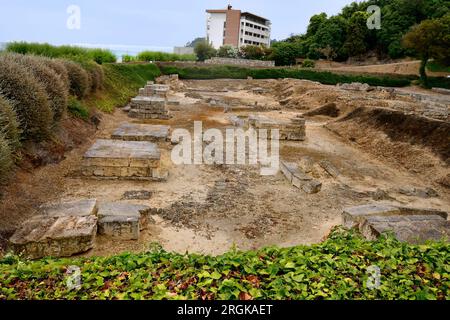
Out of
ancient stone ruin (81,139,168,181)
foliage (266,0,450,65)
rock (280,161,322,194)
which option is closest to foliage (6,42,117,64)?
ancient stone ruin (81,139,168,181)

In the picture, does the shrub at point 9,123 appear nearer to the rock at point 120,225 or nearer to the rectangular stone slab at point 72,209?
the rectangular stone slab at point 72,209

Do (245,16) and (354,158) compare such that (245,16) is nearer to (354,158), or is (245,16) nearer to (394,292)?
(354,158)

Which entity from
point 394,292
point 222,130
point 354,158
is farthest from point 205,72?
point 394,292

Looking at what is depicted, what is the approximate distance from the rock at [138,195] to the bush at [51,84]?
4308 millimetres

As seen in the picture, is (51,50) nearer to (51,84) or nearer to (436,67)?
(51,84)

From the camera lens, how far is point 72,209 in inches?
248

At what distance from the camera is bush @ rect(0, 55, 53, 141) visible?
8.89m

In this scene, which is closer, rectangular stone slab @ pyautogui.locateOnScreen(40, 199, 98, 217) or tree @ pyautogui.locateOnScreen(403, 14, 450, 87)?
rectangular stone slab @ pyautogui.locateOnScreen(40, 199, 98, 217)

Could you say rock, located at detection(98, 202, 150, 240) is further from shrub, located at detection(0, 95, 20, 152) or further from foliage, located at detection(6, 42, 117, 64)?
foliage, located at detection(6, 42, 117, 64)

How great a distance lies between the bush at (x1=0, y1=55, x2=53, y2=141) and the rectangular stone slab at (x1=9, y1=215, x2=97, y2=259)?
4.10m

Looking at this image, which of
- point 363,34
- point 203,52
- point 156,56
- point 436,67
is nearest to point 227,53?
point 203,52

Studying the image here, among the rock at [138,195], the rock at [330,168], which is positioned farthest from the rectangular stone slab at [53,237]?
the rock at [330,168]

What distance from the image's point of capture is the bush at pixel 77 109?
1341 cm

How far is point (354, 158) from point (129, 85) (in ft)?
54.1
